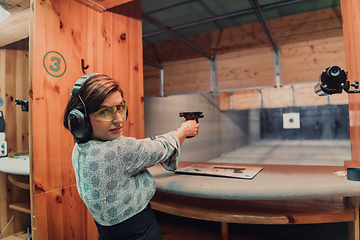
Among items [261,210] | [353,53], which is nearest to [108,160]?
[261,210]

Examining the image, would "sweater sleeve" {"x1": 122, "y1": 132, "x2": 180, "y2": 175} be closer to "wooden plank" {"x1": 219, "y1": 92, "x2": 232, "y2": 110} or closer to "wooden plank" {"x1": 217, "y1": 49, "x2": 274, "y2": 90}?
"wooden plank" {"x1": 217, "y1": 49, "x2": 274, "y2": 90}

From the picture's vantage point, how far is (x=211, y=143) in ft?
17.0

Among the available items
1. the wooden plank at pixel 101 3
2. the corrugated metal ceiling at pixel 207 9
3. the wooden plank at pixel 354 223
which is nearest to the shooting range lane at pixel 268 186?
the wooden plank at pixel 354 223

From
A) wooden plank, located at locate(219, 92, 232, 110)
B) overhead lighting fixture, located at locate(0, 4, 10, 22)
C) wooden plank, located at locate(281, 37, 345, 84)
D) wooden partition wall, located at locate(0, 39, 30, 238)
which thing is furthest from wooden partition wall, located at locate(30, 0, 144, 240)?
wooden plank, located at locate(219, 92, 232, 110)

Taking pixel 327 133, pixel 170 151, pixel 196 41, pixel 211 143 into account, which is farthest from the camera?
pixel 327 133

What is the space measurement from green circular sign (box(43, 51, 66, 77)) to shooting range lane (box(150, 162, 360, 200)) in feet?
2.48

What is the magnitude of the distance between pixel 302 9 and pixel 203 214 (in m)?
3.54

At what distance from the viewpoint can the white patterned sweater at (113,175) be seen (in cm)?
73

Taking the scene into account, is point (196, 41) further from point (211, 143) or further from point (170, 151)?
point (170, 151)

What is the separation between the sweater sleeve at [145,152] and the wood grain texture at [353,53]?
3.05 ft

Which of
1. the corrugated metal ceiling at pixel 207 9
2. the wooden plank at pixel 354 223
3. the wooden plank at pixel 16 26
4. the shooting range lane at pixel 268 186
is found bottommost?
the wooden plank at pixel 354 223

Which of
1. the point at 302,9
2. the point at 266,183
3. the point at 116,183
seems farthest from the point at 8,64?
the point at 302,9

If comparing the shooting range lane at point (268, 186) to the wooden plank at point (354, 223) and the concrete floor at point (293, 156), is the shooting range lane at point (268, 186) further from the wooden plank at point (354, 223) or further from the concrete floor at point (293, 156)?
the concrete floor at point (293, 156)

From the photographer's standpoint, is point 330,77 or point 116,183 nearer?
point 116,183
